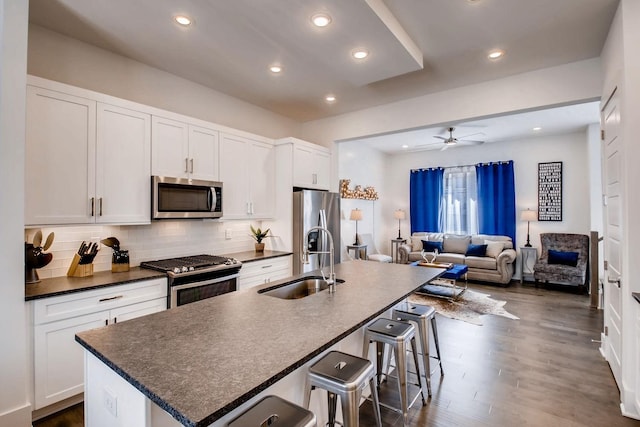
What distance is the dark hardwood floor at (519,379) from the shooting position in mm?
2164

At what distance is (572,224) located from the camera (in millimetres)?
6188

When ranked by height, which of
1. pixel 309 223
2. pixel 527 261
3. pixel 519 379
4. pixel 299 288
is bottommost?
pixel 519 379

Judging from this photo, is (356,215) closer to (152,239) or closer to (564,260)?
(564,260)

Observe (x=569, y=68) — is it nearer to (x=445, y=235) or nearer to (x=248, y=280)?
(x=248, y=280)

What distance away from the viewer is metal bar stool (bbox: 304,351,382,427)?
1.40 metres

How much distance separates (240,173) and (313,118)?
172 cm

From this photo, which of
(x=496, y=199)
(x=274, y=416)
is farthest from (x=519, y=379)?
(x=496, y=199)

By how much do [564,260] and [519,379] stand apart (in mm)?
4144

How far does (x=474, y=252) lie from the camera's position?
6488mm

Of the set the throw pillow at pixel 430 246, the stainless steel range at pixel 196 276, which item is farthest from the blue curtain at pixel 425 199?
the stainless steel range at pixel 196 276

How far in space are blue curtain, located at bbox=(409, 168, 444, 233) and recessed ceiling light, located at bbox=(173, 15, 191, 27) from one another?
6439 millimetres

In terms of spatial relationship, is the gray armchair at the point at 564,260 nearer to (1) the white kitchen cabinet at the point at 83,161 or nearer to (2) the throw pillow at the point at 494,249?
(2) the throw pillow at the point at 494,249

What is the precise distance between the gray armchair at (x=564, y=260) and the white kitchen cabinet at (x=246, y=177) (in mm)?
5140

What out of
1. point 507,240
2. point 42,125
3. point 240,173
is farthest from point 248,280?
point 507,240
